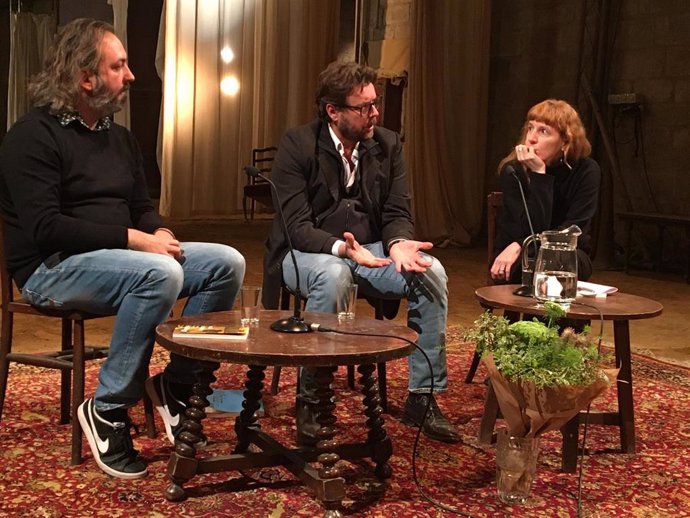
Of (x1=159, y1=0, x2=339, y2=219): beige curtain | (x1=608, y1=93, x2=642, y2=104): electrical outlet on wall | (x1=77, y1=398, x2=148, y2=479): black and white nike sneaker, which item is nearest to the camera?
(x1=77, y1=398, x2=148, y2=479): black and white nike sneaker

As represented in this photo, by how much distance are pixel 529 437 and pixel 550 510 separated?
199 millimetres

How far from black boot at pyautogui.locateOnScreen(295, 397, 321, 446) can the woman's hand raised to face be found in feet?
4.14

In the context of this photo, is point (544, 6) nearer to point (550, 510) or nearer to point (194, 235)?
point (194, 235)

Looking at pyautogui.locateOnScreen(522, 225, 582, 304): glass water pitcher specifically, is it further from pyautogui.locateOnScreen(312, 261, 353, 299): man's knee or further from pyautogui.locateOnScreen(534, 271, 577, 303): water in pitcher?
pyautogui.locateOnScreen(312, 261, 353, 299): man's knee

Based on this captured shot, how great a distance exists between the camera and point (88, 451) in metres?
2.48

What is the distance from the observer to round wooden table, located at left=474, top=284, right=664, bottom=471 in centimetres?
A: 248

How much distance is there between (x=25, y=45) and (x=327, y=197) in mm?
8906

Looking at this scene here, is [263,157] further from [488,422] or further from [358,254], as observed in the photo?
[488,422]

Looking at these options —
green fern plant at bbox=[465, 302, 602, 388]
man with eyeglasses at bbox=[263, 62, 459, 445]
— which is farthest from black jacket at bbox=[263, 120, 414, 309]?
green fern plant at bbox=[465, 302, 602, 388]

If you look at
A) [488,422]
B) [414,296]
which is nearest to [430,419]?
[488,422]

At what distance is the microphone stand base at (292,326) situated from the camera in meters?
2.21

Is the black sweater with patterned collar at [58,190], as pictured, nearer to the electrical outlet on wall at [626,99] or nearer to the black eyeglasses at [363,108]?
the black eyeglasses at [363,108]

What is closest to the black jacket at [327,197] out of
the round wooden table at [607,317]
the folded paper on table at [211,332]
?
the round wooden table at [607,317]

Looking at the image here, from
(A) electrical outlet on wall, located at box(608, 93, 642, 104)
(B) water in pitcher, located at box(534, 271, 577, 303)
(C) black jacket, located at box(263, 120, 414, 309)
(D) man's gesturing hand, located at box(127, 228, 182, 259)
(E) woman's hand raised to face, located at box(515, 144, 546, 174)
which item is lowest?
(B) water in pitcher, located at box(534, 271, 577, 303)
